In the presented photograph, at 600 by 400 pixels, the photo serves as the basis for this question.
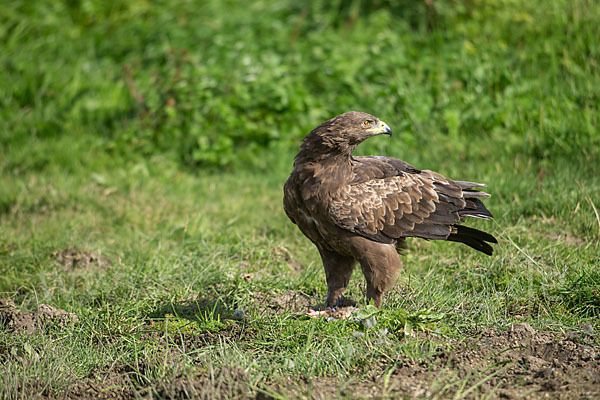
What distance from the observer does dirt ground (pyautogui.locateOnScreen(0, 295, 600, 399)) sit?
11.1 ft

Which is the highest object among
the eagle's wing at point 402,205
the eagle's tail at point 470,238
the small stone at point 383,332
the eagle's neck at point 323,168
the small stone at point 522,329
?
the eagle's neck at point 323,168

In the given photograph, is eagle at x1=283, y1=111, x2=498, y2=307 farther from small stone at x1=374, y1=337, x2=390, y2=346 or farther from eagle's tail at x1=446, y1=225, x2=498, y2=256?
small stone at x1=374, y1=337, x2=390, y2=346

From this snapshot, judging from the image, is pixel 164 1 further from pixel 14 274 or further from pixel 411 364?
pixel 411 364

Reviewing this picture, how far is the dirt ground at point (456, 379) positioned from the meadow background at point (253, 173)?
3 centimetres

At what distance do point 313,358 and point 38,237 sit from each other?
3.63 meters

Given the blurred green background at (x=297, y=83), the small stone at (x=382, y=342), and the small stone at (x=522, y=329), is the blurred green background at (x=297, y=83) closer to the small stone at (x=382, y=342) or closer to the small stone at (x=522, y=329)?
the small stone at (x=522, y=329)

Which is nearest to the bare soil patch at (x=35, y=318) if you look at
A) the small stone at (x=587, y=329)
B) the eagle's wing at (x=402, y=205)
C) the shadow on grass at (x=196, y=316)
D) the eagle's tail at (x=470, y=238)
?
the shadow on grass at (x=196, y=316)

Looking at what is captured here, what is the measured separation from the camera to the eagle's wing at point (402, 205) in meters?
4.51

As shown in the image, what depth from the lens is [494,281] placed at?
5.03 m

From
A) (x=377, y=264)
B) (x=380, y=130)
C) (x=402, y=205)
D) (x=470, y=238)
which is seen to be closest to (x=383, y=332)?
(x=377, y=264)

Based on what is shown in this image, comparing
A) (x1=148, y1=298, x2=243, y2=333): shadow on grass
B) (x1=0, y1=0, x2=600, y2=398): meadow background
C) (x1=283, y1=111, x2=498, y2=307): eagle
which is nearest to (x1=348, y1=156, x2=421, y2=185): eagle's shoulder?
(x1=283, y1=111, x2=498, y2=307): eagle

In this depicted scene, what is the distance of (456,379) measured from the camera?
3490 mm

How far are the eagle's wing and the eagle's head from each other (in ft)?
0.98

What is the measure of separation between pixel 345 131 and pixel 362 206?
0.52 m
